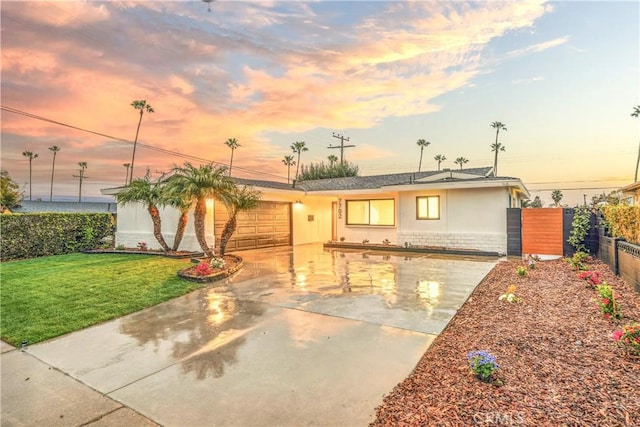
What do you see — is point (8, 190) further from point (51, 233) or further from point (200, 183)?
point (200, 183)

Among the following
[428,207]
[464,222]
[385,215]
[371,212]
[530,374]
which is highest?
[428,207]

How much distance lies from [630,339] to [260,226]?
1343cm

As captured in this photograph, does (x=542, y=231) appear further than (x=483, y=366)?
Yes

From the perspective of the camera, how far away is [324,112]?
Answer: 50.7ft

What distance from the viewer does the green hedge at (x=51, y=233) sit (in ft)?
40.7

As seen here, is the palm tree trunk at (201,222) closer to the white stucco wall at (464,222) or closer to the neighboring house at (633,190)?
the white stucco wall at (464,222)

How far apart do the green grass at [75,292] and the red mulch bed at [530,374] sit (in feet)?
16.8

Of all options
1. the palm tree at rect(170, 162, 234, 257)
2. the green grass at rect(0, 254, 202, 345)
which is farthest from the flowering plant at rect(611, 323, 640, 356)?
the palm tree at rect(170, 162, 234, 257)

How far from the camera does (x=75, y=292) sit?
694 cm

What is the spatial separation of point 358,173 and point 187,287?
105ft

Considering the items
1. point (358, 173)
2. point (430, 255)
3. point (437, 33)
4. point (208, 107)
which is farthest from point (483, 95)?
point (358, 173)

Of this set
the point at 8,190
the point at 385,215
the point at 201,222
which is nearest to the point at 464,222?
the point at 385,215

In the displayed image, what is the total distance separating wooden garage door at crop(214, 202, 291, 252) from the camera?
1363 centimetres

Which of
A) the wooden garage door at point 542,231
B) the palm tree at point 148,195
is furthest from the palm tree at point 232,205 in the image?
the wooden garage door at point 542,231
